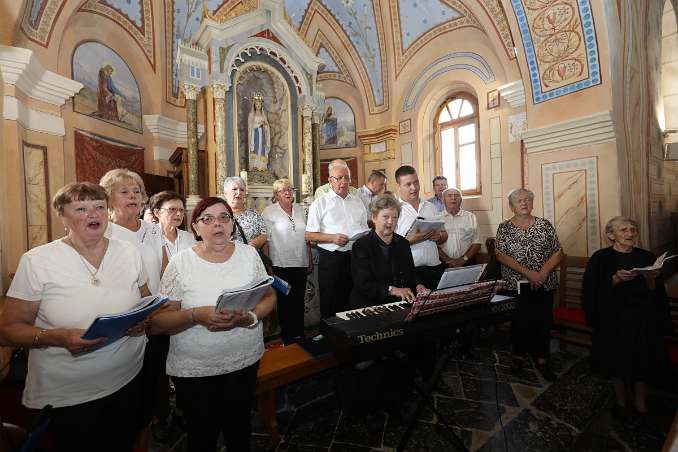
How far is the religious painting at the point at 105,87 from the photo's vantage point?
19.6ft

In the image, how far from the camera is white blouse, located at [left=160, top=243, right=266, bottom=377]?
63.2 inches

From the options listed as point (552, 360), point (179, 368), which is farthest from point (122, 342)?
point (552, 360)

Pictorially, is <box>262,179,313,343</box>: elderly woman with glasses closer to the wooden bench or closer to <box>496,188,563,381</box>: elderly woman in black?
the wooden bench

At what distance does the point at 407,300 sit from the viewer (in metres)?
2.25

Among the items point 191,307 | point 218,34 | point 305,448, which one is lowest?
point 305,448

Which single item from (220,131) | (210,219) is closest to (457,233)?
(210,219)

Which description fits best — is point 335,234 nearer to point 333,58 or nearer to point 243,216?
point 243,216

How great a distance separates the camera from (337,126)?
988 cm

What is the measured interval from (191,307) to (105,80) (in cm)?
688

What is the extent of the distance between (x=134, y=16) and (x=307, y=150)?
432 cm

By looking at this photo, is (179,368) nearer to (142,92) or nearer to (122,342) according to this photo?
(122,342)

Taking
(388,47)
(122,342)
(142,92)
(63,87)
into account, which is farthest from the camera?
(388,47)

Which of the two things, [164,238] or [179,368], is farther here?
[164,238]

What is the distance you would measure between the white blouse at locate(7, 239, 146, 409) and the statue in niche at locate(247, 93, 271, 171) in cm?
515
